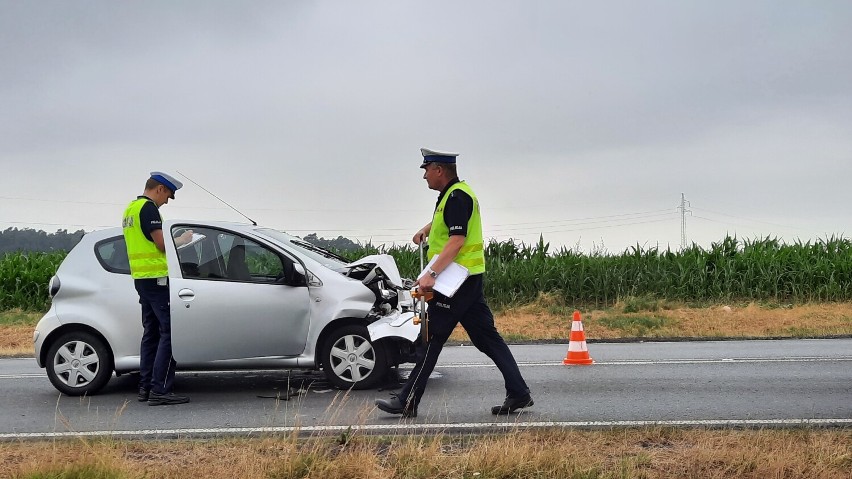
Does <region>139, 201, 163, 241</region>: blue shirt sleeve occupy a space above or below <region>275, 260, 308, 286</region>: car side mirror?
above

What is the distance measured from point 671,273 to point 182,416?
55.5 feet

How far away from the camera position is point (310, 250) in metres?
10.2

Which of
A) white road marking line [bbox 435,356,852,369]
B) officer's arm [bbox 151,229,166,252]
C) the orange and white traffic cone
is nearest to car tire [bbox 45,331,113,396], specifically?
officer's arm [bbox 151,229,166,252]

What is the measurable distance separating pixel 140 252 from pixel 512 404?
142 inches

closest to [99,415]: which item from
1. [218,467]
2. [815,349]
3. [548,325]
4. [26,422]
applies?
[26,422]

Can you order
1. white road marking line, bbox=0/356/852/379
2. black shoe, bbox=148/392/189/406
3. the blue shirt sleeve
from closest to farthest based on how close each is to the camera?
the blue shirt sleeve → black shoe, bbox=148/392/189/406 → white road marking line, bbox=0/356/852/379

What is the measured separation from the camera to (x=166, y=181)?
910 centimetres

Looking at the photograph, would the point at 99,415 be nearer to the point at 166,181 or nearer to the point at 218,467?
the point at 166,181

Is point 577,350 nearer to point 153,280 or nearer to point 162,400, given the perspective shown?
point 162,400

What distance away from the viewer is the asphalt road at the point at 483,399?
7.91 m

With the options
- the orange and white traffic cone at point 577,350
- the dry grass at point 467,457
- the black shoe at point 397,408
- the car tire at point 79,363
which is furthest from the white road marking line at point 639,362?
the dry grass at point 467,457

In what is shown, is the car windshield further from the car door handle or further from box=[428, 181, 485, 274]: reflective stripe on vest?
box=[428, 181, 485, 274]: reflective stripe on vest

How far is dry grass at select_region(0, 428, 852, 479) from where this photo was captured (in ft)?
19.2

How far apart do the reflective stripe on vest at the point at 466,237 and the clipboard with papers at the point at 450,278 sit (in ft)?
0.34
